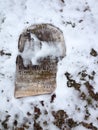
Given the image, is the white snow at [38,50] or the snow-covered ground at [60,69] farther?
the white snow at [38,50]

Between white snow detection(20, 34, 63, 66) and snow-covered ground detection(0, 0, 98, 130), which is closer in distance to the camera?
snow-covered ground detection(0, 0, 98, 130)

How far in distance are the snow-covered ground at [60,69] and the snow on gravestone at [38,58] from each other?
34 millimetres

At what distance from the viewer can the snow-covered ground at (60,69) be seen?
204 centimetres

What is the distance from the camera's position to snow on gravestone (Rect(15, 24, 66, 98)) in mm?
2115

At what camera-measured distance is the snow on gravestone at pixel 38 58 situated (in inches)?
83.3

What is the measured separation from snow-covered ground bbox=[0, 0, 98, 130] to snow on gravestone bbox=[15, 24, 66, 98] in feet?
0.11

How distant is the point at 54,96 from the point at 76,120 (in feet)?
0.68

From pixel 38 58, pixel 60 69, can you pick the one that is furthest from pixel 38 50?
pixel 60 69

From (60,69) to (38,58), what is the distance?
17cm

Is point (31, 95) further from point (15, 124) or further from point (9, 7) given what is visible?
point (9, 7)

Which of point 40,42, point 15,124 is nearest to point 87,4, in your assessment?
point 40,42

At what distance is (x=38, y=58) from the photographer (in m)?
2.18

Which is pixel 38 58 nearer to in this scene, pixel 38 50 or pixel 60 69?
pixel 38 50

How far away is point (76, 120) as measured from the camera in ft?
6.70
